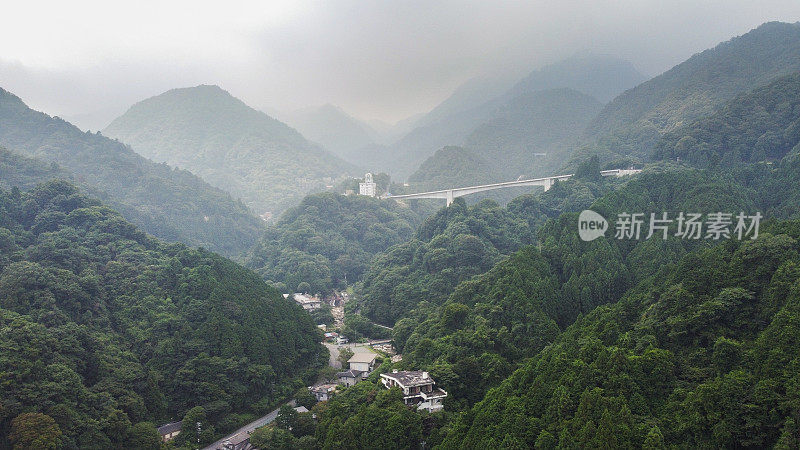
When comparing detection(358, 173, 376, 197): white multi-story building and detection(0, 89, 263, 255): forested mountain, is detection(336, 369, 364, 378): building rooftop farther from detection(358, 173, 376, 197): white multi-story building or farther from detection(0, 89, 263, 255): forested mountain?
detection(358, 173, 376, 197): white multi-story building

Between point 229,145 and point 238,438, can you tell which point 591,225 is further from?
point 229,145

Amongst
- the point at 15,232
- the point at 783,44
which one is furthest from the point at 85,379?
the point at 783,44

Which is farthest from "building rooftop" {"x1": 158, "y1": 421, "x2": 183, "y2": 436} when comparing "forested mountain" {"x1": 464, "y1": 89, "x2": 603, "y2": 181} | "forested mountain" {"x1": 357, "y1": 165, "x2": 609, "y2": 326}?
"forested mountain" {"x1": 464, "y1": 89, "x2": 603, "y2": 181}

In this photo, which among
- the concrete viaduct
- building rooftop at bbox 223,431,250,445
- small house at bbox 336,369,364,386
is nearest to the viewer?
building rooftop at bbox 223,431,250,445

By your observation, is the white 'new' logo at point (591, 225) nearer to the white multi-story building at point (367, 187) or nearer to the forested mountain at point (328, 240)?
the forested mountain at point (328, 240)

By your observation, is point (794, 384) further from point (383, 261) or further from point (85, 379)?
point (383, 261)

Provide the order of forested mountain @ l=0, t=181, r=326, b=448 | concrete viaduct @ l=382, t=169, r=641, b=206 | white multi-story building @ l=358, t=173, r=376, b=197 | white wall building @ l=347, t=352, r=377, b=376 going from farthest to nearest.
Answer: white multi-story building @ l=358, t=173, r=376, b=197
concrete viaduct @ l=382, t=169, r=641, b=206
white wall building @ l=347, t=352, r=377, b=376
forested mountain @ l=0, t=181, r=326, b=448
